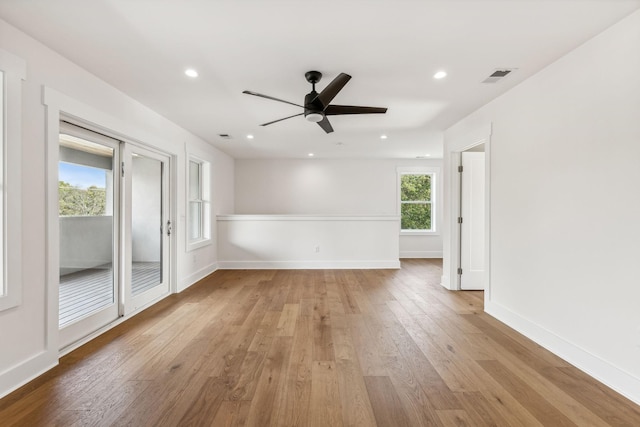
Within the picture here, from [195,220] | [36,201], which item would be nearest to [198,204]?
[195,220]

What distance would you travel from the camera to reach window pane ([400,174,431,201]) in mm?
7148

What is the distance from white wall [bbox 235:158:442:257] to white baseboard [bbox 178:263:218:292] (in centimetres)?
176

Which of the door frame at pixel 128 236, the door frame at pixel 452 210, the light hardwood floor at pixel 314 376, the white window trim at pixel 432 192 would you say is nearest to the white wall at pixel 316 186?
the white window trim at pixel 432 192

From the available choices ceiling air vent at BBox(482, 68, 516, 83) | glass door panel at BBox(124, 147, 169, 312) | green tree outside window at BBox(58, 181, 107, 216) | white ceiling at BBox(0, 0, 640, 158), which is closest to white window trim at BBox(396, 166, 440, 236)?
white ceiling at BBox(0, 0, 640, 158)

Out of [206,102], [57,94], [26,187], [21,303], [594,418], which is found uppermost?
[206,102]

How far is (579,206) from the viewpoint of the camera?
2174 mm

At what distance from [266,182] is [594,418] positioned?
619 centimetres

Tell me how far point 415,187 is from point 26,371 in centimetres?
700

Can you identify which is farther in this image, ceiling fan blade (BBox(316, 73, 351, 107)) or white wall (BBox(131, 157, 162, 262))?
white wall (BBox(131, 157, 162, 262))

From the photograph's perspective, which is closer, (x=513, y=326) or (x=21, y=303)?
(x=21, y=303)

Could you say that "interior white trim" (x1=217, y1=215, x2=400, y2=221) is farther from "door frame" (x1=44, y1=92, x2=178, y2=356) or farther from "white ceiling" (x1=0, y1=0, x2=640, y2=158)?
"door frame" (x1=44, y1=92, x2=178, y2=356)

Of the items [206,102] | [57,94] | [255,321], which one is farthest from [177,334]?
[206,102]

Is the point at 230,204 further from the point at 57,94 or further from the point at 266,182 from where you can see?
the point at 57,94

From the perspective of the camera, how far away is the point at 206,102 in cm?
320
